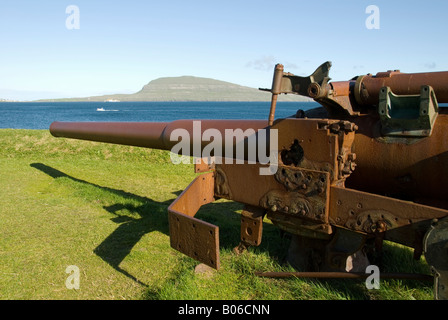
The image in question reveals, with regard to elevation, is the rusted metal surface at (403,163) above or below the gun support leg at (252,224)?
above

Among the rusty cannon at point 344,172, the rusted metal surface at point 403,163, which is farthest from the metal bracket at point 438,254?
the rusted metal surface at point 403,163

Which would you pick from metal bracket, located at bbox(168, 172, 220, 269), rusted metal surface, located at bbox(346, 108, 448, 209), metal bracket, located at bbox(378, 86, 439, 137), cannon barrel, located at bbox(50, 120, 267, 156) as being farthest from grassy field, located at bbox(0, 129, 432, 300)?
metal bracket, located at bbox(378, 86, 439, 137)

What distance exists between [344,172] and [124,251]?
3.31m

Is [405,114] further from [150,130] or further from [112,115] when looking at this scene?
[112,115]

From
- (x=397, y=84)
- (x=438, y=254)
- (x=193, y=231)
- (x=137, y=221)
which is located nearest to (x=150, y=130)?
(x=137, y=221)

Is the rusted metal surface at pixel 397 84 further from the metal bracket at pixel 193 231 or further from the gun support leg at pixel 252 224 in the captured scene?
the metal bracket at pixel 193 231

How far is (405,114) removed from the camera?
312 cm

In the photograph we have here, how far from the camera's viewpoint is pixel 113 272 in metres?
4.72

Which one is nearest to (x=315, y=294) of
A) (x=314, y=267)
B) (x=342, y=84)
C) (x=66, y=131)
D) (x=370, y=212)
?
(x=314, y=267)

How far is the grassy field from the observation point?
3.98 m

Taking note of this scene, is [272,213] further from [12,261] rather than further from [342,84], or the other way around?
[12,261]

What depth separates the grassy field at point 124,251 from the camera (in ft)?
13.0

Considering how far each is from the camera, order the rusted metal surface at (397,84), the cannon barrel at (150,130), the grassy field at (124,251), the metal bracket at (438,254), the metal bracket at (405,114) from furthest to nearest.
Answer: the cannon barrel at (150,130)
the grassy field at (124,251)
the rusted metal surface at (397,84)
the metal bracket at (405,114)
the metal bracket at (438,254)
